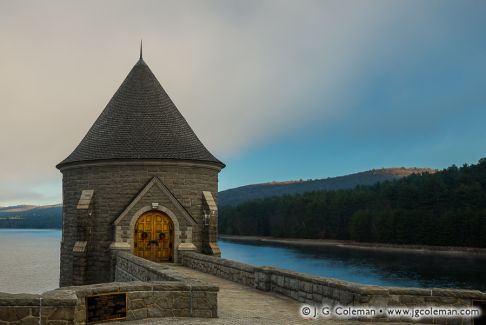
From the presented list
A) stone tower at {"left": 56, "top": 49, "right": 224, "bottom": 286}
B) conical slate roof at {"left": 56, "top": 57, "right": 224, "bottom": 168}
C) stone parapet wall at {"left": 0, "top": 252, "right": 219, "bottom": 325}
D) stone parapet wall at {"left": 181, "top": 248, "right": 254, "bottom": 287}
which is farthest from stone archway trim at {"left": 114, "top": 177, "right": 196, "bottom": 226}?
stone parapet wall at {"left": 0, "top": 252, "right": 219, "bottom": 325}

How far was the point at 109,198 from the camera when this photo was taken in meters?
20.2

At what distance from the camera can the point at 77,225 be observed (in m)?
19.7

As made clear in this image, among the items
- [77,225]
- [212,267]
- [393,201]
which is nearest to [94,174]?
[77,225]

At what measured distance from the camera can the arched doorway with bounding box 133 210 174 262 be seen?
20078 mm

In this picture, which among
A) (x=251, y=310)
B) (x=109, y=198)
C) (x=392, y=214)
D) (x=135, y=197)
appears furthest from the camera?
(x=392, y=214)

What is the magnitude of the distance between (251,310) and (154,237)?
10.9 m

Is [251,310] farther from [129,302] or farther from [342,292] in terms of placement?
[129,302]

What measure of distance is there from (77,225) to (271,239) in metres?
95.6

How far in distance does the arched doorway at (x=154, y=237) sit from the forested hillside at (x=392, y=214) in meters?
61.4

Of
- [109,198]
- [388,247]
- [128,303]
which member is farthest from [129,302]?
[388,247]

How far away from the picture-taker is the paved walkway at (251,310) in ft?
28.4

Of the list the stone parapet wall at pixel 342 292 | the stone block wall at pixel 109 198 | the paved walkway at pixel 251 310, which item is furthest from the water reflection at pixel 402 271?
the paved walkway at pixel 251 310

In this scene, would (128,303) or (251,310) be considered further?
(251,310)

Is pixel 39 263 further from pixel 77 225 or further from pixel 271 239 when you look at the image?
pixel 271 239
